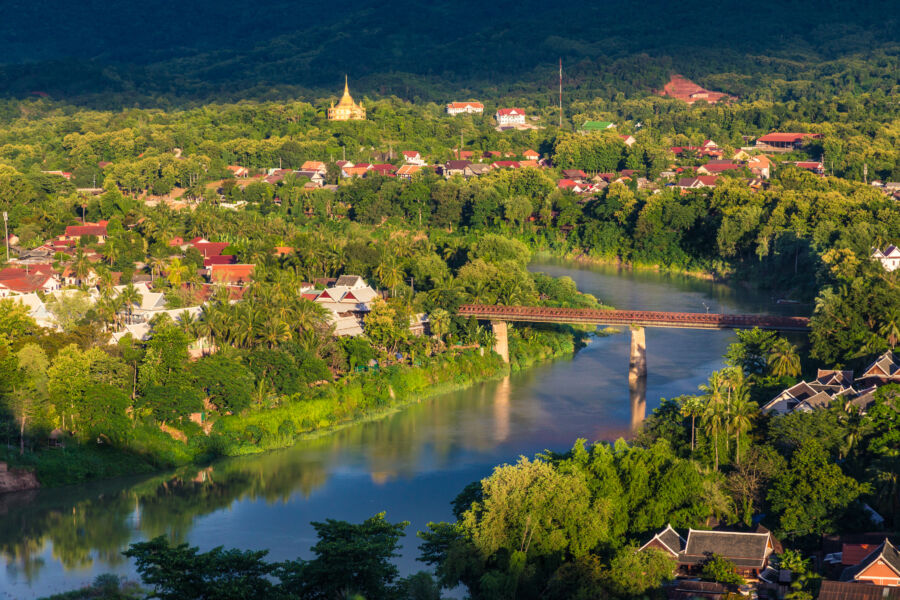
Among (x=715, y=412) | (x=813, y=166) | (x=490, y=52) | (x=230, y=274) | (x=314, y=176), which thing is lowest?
(x=715, y=412)

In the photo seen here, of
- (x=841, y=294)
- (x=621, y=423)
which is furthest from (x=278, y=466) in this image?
(x=841, y=294)

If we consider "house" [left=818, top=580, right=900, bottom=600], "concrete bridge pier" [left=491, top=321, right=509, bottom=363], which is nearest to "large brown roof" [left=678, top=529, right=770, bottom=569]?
"house" [left=818, top=580, right=900, bottom=600]

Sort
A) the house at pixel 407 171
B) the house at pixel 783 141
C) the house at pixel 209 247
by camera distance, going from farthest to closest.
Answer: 1. the house at pixel 783 141
2. the house at pixel 407 171
3. the house at pixel 209 247

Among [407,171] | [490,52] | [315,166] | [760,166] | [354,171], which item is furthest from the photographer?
[490,52]

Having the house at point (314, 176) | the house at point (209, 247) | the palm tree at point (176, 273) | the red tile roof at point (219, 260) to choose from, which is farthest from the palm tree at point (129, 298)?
the house at point (314, 176)

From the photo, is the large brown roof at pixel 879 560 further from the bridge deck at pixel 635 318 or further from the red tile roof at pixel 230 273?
the red tile roof at pixel 230 273

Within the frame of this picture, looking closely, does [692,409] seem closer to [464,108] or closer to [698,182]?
[698,182]

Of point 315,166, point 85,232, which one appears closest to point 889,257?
point 85,232

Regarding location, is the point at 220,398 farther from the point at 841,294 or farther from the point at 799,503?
the point at 841,294
